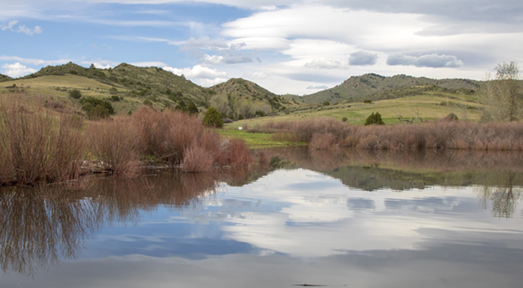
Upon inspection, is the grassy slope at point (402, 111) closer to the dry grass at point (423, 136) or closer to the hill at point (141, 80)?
the dry grass at point (423, 136)

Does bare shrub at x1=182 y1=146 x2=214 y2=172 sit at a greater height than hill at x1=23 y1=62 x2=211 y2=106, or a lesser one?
lesser

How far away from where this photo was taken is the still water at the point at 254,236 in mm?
5090

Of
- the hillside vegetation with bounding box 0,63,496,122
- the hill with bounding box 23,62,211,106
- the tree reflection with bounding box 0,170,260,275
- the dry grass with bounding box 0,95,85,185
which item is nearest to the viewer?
the tree reflection with bounding box 0,170,260,275

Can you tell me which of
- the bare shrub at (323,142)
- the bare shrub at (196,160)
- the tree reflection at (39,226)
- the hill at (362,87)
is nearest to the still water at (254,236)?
the tree reflection at (39,226)

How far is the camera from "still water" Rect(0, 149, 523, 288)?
5.09m

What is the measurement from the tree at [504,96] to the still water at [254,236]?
3435 centimetres

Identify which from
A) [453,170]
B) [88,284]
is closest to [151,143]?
[88,284]

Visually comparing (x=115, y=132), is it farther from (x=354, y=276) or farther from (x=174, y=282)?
(x=354, y=276)

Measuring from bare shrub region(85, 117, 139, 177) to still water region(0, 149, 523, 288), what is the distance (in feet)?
4.40

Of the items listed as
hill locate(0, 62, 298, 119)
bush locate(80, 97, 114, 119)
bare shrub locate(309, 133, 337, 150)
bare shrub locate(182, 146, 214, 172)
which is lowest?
bare shrub locate(182, 146, 214, 172)

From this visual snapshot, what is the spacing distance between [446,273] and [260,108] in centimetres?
9907

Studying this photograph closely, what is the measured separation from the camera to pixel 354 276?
201 inches

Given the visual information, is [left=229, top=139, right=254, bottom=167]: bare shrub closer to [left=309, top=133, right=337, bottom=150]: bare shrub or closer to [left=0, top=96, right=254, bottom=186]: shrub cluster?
[left=0, top=96, right=254, bottom=186]: shrub cluster

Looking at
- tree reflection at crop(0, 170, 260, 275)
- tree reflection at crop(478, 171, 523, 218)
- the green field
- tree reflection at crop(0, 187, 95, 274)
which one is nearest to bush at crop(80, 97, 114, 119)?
tree reflection at crop(0, 170, 260, 275)
